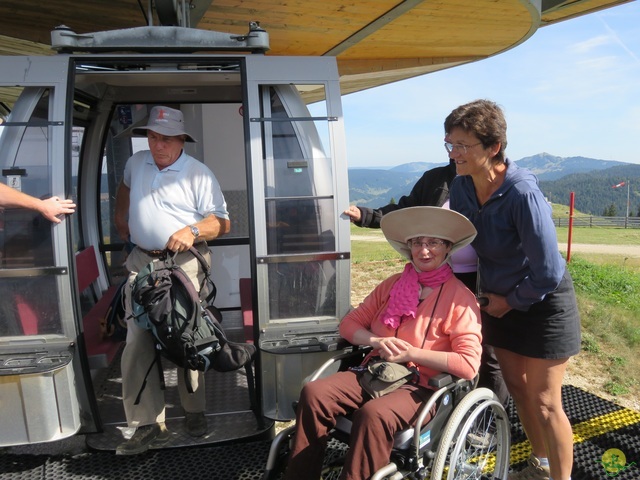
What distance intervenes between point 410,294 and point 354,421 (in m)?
0.69

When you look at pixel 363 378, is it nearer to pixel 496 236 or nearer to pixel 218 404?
pixel 496 236

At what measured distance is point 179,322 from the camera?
308cm

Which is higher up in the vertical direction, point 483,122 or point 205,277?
point 483,122

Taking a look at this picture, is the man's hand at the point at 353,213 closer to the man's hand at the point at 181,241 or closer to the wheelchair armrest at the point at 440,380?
the man's hand at the point at 181,241

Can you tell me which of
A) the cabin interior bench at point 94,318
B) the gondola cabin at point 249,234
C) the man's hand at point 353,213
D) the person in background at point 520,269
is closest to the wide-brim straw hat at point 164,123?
the gondola cabin at point 249,234

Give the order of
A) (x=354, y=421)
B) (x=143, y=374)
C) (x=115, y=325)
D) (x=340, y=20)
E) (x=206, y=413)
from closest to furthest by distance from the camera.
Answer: (x=354, y=421) → (x=143, y=374) → (x=206, y=413) → (x=115, y=325) → (x=340, y=20)

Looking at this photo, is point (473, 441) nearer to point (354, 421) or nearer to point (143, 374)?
point (354, 421)

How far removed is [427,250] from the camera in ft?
9.13

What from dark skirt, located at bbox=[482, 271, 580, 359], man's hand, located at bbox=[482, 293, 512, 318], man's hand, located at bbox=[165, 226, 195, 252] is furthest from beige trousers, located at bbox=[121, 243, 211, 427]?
dark skirt, located at bbox=[482, 271, 580, 359]

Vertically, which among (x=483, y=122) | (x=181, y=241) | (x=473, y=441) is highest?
(x=483, y=122)

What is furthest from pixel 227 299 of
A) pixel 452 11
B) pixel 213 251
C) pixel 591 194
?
pixel 591 194

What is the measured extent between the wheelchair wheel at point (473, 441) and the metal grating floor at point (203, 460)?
1.45ft

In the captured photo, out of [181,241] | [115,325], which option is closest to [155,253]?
[181,241]

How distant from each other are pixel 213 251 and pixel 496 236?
9.98 ft
